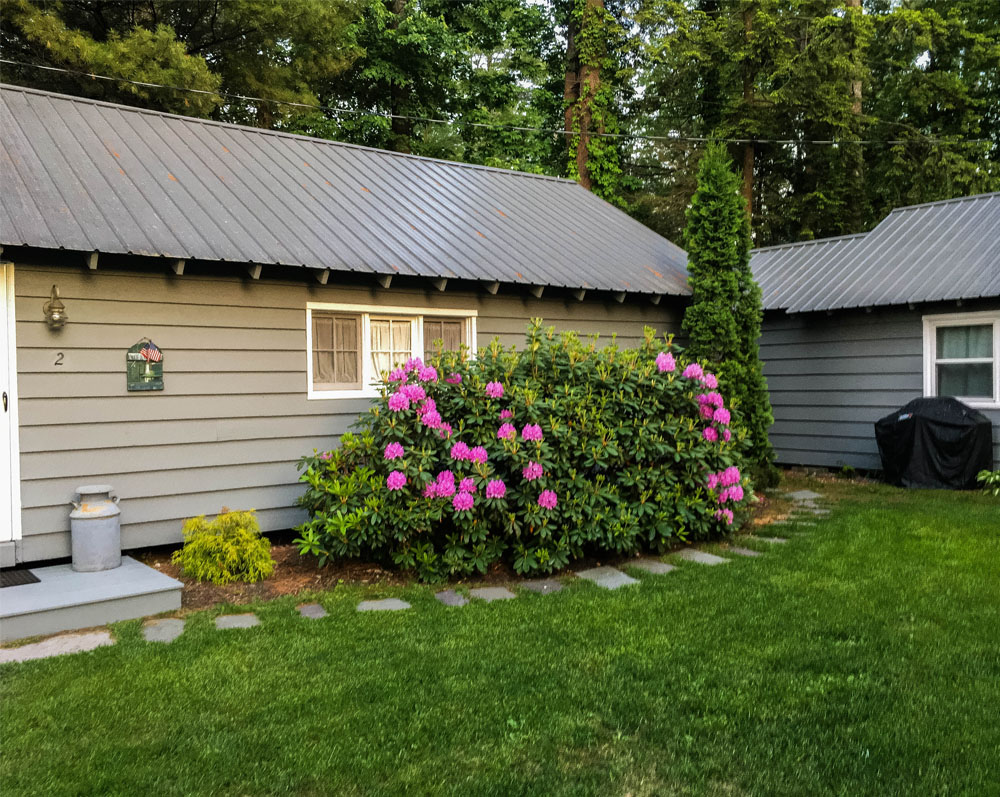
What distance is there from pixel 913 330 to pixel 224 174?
26.1 feet

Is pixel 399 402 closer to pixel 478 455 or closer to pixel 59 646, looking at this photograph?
pixel 478 455

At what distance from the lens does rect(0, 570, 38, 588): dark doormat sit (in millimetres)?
4707

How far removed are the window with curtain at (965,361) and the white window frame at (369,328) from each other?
18.9 ft

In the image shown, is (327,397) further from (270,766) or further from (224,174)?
(270,766)

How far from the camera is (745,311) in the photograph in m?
8.33

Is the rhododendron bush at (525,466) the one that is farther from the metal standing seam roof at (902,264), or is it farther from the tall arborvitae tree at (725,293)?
the metal standing seam roof at (902,264)

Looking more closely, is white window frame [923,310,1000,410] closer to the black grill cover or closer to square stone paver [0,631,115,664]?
the black grill cover

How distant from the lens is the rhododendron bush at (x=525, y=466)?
513 cm

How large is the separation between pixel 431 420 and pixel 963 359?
6.86 metres

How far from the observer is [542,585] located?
5098 millimetres

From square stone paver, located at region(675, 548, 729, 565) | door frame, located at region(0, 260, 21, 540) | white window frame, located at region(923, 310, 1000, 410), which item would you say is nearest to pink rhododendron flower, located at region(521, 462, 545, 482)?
square stone paver, located at region(675, 548, 729, 565)

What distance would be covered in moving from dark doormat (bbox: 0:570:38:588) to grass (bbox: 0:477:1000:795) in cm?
105

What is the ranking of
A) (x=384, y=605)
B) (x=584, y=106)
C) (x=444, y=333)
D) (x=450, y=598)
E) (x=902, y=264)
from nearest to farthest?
(x=384, y=605)
(x=450, y=598)
(x=444, y=333)
(x=902, y=264)
(x=584, y=106)

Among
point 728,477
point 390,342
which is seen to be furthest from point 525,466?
point 390,342
